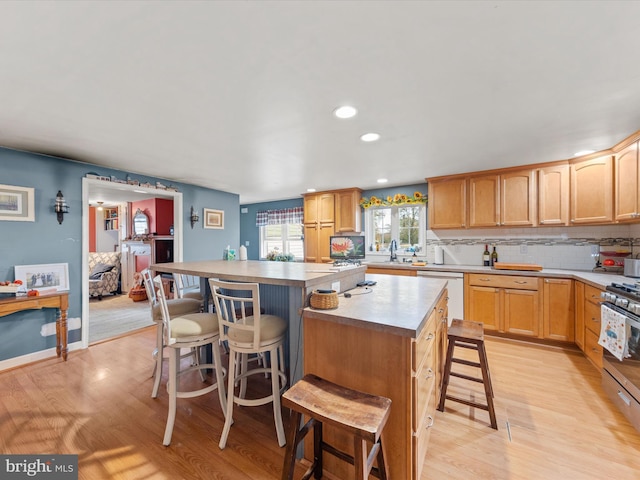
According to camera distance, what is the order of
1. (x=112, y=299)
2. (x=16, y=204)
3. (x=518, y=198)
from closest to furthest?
(x=16, y=204), (x=518, y=198), (x=112, y=299)

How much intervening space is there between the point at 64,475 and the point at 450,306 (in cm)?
392

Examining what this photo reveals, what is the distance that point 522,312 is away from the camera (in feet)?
10.7

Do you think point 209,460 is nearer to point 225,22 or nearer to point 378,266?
point 225,22

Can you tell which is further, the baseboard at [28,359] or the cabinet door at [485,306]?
the cabinet door at [485,306]

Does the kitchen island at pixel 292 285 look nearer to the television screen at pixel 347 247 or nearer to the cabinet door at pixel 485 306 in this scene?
the cabinet door at pixel 485 306

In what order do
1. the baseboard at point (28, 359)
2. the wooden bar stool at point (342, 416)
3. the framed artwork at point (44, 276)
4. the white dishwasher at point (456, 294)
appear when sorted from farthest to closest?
the white dishwasher at point (456, 294) < the framed artwork at point (44, 276) < the baseboard at point (28, 359) < the wooden bar stool at point (342, 416)

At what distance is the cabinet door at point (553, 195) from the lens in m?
3.31

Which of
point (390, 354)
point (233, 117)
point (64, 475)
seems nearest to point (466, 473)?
point (390, 354)

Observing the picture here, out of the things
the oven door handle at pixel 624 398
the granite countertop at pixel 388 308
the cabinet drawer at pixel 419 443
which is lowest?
the oven door handle at pixel 624 398

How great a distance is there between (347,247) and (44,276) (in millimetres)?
4073

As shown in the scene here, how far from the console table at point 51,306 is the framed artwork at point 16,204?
842 millimetres

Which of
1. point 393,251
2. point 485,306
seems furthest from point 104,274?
point 485,306

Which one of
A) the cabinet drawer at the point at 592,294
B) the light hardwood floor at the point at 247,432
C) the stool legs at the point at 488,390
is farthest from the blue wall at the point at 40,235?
the cabinet drawer at the point at 592,294

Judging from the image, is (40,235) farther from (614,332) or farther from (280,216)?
(614,332)
